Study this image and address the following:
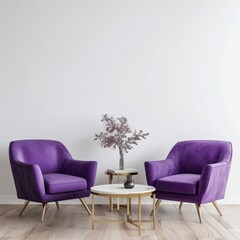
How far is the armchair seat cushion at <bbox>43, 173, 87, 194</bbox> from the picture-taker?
4.82m

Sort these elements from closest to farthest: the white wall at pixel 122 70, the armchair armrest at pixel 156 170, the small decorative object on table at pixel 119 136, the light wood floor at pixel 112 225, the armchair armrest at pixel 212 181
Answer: the light wood floor at pixel 112 225, the armchair armrest at pixel 212 181, the armchair armrest at pixel 156 170, the small decorative object on table at pixel 119 136, the white wall at pixel 122 70

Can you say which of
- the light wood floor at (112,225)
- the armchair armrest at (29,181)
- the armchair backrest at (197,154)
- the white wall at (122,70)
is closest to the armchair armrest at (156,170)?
the armchair backrest at (197,154)

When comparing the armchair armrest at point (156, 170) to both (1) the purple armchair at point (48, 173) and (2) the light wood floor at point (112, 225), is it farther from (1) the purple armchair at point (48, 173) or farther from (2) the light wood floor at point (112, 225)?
(1) the purple armchair at point (48, 173)

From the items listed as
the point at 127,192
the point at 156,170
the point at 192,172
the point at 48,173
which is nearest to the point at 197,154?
the point at 192,172

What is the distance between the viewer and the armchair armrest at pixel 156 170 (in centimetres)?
511

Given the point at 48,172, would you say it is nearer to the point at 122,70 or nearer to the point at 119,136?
the point at 119,136

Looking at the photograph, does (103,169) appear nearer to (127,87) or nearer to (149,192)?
(127,87)

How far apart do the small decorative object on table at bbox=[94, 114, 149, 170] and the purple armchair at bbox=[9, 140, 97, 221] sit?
434mm

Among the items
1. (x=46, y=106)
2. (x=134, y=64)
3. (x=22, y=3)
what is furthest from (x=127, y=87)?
(x=22, y=3)

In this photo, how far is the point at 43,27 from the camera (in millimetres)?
5996

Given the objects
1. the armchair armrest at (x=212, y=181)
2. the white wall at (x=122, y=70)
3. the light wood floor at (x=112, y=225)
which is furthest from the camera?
the white wall at (x=122, y=70)

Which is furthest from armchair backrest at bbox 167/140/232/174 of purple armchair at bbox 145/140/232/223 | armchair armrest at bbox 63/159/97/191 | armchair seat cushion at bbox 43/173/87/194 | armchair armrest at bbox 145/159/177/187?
armchair seat cushion at bbox 43/173/87/194

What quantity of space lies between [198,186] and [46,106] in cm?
231

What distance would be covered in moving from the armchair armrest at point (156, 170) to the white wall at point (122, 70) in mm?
553
